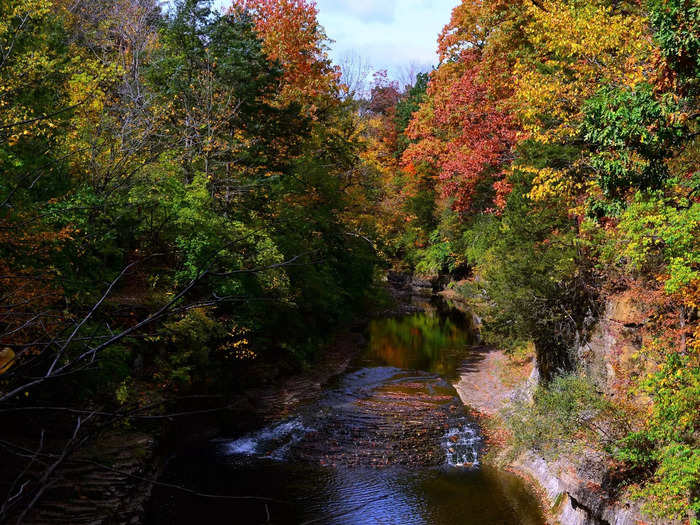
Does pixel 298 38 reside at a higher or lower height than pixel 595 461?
higher

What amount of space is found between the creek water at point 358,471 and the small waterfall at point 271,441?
28 millimetres

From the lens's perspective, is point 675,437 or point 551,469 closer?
point 675,437

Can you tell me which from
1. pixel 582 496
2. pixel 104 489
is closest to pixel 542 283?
pixel 582 496

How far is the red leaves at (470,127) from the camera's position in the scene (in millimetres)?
24094

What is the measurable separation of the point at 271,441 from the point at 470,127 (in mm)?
16949

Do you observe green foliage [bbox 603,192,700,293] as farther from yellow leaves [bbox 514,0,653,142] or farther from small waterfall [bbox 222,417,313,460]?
small waterfall [bbox 222,417,313,460]

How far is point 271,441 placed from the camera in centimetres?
1519

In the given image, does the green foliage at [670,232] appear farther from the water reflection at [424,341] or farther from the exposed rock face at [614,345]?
the water reflection at [424,341]

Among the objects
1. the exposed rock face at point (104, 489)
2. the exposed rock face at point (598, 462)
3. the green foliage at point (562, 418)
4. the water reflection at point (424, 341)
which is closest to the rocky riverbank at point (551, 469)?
the exposed rock face at point (598, 462)

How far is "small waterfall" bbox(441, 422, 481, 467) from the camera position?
14.4 m

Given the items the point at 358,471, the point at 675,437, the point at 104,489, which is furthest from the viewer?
the point at 358,471

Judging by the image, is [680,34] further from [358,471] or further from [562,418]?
[358,471]

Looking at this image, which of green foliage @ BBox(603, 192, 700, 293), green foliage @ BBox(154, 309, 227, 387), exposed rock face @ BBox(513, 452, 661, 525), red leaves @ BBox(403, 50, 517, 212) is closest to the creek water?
exposed rock face @ BBox(513, 452, 661, 525)

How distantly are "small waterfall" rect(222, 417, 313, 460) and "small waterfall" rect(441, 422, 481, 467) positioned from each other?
398cm
